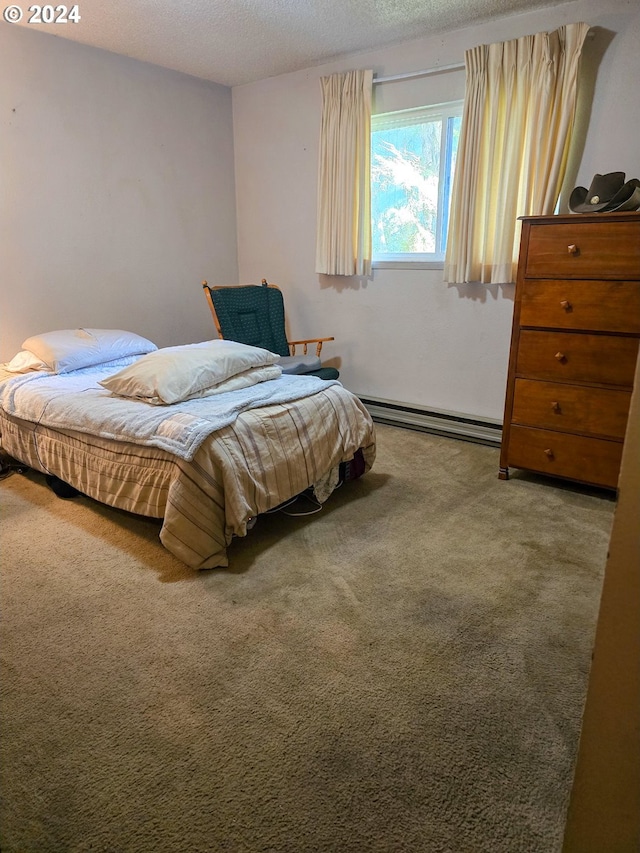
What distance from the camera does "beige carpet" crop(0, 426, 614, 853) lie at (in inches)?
46.1

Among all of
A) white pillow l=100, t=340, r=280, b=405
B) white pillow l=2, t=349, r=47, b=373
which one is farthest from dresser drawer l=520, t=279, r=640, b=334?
white pillow l=2, t=349, r=47, b=373

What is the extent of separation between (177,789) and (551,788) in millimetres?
854

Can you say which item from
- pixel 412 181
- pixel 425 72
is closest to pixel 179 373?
pixel 412 181

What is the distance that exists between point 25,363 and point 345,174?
2.40 metres

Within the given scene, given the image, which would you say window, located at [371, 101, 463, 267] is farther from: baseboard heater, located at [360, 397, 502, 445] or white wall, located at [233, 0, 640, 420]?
baseboard heater, located at [360, 397, 502, 445]

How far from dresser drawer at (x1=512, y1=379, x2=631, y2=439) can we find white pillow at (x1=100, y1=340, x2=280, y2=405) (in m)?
1.41

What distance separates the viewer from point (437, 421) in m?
3.74

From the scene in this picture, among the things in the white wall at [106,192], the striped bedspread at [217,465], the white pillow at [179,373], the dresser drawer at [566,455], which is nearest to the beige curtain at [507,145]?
the dresser drawer at [566,455]

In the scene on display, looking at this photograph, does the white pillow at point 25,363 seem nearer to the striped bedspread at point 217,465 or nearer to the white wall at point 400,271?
the striped bedspread at point 217,465

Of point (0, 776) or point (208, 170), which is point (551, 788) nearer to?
point (0, 776)

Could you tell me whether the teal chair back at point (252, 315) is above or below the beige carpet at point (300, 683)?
above

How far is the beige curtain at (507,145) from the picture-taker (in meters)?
2.84

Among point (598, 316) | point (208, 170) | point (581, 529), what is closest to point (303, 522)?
point (581, 529)

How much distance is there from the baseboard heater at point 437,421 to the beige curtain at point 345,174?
0.98 meters
